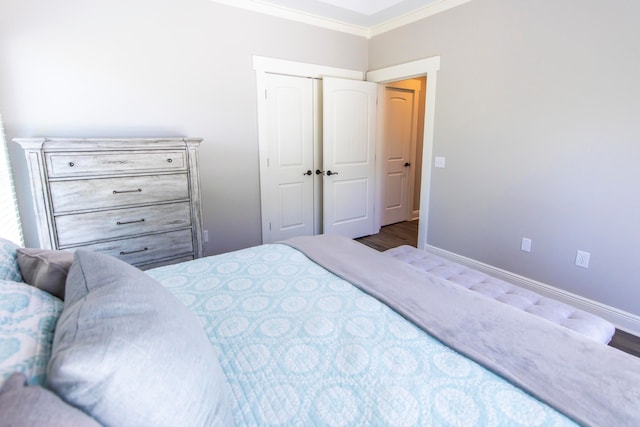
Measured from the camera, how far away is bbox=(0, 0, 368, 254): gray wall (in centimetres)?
244

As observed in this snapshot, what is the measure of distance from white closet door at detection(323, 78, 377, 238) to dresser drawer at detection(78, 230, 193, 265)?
1778mm

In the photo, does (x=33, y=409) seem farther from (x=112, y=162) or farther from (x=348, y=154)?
(x=348, y=154)

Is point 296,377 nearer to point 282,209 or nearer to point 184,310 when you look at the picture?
point 184,310

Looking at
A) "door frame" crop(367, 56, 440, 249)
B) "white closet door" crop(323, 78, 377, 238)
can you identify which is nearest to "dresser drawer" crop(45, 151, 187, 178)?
"white closet door" crop(323, 78, 377, 238)

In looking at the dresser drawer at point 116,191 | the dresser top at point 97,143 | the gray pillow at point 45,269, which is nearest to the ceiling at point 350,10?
the dresser top at point 97,143

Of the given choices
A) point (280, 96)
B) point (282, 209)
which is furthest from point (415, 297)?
point (280, 96)

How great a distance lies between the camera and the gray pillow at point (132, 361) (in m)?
0.57

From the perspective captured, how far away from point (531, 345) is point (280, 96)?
325 cm

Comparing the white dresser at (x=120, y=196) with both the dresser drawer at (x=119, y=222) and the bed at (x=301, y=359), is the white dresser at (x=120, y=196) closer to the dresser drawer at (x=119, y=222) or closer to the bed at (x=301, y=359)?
the dresser drawer at (x=119, y=222)

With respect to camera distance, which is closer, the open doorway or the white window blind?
the white window blind

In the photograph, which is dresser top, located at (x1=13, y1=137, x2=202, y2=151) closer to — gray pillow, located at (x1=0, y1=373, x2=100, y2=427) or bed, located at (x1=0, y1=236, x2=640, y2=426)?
bed, located at (x1=0, y1=236, x2=640, y2=426)

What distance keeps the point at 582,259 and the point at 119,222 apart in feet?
11.4

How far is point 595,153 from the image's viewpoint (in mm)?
2363

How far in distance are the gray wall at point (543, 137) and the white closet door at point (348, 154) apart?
0.85m
